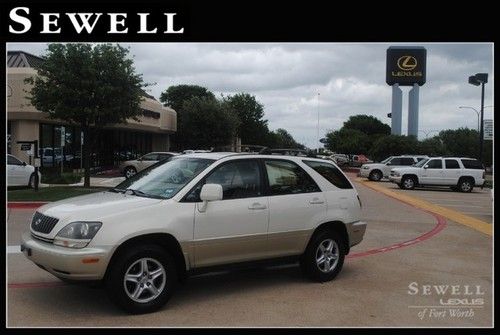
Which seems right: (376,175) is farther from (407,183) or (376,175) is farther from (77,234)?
(77,234)

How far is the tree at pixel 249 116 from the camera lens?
67.7 meters

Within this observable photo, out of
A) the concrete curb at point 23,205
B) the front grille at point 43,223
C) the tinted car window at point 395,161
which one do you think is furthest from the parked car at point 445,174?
the front grille at point 43,223

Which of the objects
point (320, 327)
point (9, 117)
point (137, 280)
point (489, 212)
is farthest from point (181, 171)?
point (9, 117)

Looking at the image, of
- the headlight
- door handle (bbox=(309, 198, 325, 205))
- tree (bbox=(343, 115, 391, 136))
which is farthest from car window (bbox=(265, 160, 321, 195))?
tree (bbox=(343, 115, 391, 136))

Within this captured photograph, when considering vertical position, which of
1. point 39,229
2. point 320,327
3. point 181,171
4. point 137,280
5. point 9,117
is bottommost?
point 320,327

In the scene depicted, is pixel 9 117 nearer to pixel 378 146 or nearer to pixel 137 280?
pixel 137 280

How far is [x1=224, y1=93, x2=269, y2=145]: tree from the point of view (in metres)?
67.7

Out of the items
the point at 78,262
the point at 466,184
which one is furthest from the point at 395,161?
the point at 78,262

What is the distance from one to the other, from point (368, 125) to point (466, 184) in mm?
75148

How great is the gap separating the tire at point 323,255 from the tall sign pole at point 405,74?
61.6 m

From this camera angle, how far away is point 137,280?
561 centimetres

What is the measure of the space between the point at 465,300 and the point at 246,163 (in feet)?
10.0

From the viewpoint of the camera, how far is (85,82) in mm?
19406

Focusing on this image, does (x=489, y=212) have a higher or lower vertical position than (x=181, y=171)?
lower
